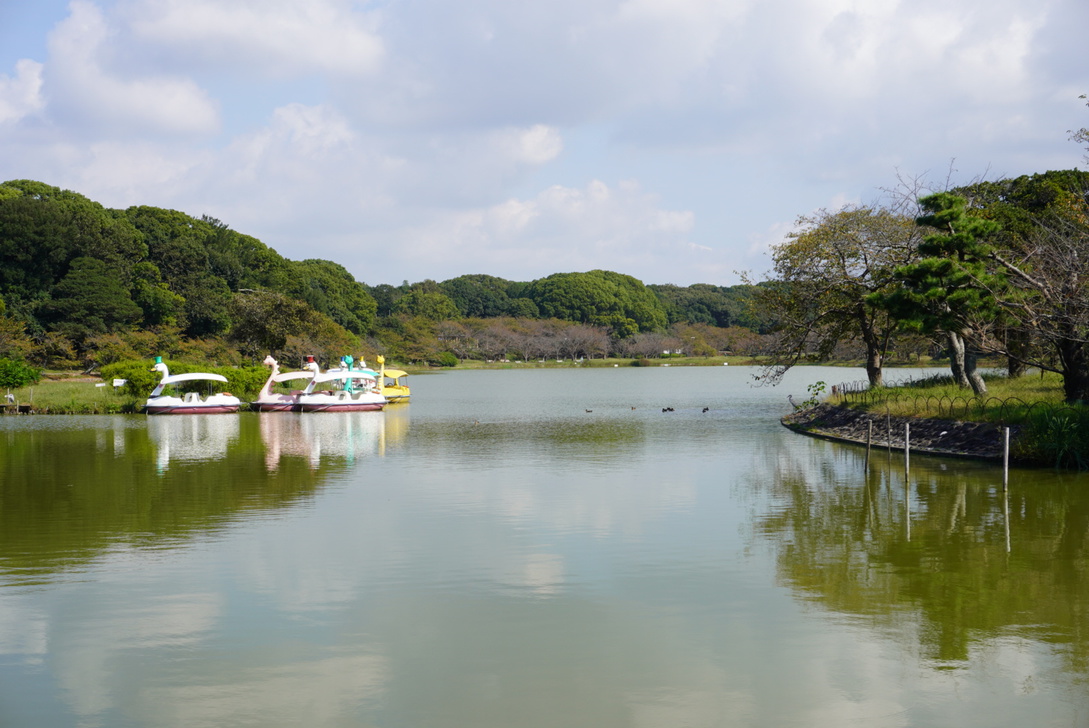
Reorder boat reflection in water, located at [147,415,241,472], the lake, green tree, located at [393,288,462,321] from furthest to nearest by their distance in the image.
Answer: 1. green tree, located at [393,288,462,321]
2. boat reflection in water, located at [147,415,241,472]
3. the lake

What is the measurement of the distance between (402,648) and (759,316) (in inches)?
1180

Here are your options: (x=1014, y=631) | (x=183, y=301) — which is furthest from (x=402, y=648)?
(x=183, y=301)

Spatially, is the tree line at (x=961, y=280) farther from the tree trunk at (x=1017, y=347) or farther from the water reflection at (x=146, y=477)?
the water reflection at (x=146, y=477)

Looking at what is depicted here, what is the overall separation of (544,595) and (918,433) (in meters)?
16.9

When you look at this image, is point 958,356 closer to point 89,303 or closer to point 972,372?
point 972,372

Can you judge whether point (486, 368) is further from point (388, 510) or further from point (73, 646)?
point (73, 646)

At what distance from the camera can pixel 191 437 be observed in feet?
98.1

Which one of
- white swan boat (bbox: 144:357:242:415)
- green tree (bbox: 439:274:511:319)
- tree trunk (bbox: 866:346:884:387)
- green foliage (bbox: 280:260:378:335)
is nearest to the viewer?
tree trunk (bbox: 866:346:884:387)

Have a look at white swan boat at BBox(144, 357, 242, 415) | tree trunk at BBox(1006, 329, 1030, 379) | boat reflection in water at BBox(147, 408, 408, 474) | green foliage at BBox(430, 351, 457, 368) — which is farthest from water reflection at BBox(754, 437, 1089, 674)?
green foliage at BBox(430, 351, 457, 368)

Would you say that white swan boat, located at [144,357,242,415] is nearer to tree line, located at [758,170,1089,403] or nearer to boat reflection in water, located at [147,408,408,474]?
boat reflection in water, located at [147,408,408,474]

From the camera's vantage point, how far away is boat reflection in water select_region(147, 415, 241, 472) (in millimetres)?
24686

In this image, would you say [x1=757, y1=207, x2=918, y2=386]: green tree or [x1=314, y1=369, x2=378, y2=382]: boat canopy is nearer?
[x1=757, y1=207, x2=918, y2=386]: green tree

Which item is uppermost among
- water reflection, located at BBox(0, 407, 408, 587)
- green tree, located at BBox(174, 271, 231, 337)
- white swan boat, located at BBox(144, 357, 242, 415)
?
green tree, located at BBox(174, 271, 231, 337)

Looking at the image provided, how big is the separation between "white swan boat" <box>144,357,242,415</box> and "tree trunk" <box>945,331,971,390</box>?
92.7 feet
